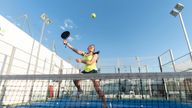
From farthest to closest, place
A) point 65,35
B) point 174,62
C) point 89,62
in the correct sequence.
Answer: point 174,62 → point 65,35 → point 89,62

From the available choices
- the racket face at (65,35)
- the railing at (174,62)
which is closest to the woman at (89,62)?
the racket face at (65,35)

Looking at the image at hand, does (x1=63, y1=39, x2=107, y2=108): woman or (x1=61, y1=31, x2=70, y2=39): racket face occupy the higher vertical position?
(x1=61, y1=31, x2=70, y2=39): racket face

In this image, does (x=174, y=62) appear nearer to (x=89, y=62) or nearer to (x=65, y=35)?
(x=89, y=62)

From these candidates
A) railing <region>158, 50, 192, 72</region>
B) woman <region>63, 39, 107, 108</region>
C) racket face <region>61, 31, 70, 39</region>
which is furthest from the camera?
railing <region>158, 50, 192, 72</region>

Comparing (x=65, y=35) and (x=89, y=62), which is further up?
(x=65, y=35)

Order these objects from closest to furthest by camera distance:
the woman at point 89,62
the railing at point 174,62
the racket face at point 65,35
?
the woman at point 89,62 → the racket face at point 65,35 → the railing at point 174,62

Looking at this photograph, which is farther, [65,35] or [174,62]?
[174,62]

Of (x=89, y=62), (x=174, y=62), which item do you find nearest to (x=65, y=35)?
(x=89, y=62)

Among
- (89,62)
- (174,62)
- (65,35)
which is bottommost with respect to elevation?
(89,62)

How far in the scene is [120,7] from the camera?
43.9 ft

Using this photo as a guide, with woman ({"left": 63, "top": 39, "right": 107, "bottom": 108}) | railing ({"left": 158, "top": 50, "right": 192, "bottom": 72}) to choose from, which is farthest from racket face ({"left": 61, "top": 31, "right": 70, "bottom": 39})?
railing ({"left": 158, "top": 50, "right": 192, "bottom": 72})

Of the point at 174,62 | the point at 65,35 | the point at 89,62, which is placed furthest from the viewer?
the point at 174,62

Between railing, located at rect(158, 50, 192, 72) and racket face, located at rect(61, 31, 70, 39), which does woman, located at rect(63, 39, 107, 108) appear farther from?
railing, located at rect(158, 50, 192, 72)

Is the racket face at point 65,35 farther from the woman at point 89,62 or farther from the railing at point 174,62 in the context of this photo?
the railing at point 174,62
